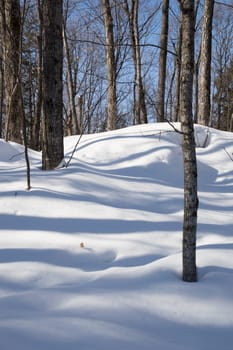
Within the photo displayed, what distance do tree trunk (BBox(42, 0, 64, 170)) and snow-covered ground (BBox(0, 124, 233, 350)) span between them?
369 millimetres

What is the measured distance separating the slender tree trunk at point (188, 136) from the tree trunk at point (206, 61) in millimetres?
5134

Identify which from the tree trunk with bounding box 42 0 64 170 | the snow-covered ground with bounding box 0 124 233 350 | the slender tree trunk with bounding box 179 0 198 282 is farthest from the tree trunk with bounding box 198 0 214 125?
the slender tree trunk with bounding box 179 0 198 282

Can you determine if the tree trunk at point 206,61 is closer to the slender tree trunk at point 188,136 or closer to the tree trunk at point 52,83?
the tree trunk at point 52,83

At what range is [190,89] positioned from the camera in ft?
5.39

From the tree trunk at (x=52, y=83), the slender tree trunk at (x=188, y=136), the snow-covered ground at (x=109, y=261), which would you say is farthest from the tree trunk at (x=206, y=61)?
the slender tree trunk at (x=188, y=136)

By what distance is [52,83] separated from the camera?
3.75m

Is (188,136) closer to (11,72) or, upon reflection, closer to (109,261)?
(109,261)

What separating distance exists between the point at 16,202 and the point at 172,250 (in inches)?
60.3

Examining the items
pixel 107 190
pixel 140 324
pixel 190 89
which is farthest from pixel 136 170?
pixel 140 324

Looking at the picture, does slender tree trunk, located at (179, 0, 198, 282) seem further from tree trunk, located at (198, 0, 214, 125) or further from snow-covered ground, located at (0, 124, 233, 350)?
tree trunk, located at (198, 0, 214, 125)

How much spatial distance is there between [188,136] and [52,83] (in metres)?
Result: 2.62

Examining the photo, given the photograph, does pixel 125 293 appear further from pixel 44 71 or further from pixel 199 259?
pixel 44 71

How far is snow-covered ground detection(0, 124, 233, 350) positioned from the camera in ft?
4.09

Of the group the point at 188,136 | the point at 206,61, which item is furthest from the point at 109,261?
the point at 206,61
